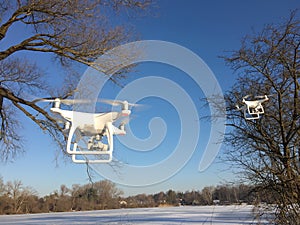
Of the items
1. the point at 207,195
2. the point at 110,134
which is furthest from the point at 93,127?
the point at 207,195

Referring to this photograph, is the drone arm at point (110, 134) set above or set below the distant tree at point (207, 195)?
above

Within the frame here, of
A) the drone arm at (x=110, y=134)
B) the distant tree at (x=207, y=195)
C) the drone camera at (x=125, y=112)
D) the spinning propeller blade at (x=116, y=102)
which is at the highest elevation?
the spinning propeller blade at (x=116, y=102)

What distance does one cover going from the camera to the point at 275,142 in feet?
11.2

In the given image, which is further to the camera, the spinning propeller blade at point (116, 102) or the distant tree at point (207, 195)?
the distant tree at point (207, 195)

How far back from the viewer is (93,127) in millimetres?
2432

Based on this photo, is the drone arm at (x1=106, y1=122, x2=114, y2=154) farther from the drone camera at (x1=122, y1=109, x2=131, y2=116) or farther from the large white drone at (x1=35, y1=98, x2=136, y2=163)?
the drone camera at (x1=122, y1=109, x2=131, y2=116)

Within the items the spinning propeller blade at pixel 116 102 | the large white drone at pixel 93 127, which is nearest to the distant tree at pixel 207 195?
the large white drone at pixel 93 127

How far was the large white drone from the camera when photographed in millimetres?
2330

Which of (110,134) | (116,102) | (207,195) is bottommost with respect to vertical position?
(207,195)

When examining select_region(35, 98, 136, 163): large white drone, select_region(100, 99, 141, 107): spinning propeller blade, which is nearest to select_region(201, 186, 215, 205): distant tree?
select_region(35, 98, 136, 163): large white drone

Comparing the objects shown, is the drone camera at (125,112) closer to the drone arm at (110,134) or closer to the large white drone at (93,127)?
the large white drone at (93,127)

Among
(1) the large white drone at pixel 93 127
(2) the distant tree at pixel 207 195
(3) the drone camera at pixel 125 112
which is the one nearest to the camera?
(3) the drone camera at pixel 125 112

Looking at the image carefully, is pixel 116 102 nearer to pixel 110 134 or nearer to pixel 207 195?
pixel 110 134

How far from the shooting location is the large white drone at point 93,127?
2.33 m
